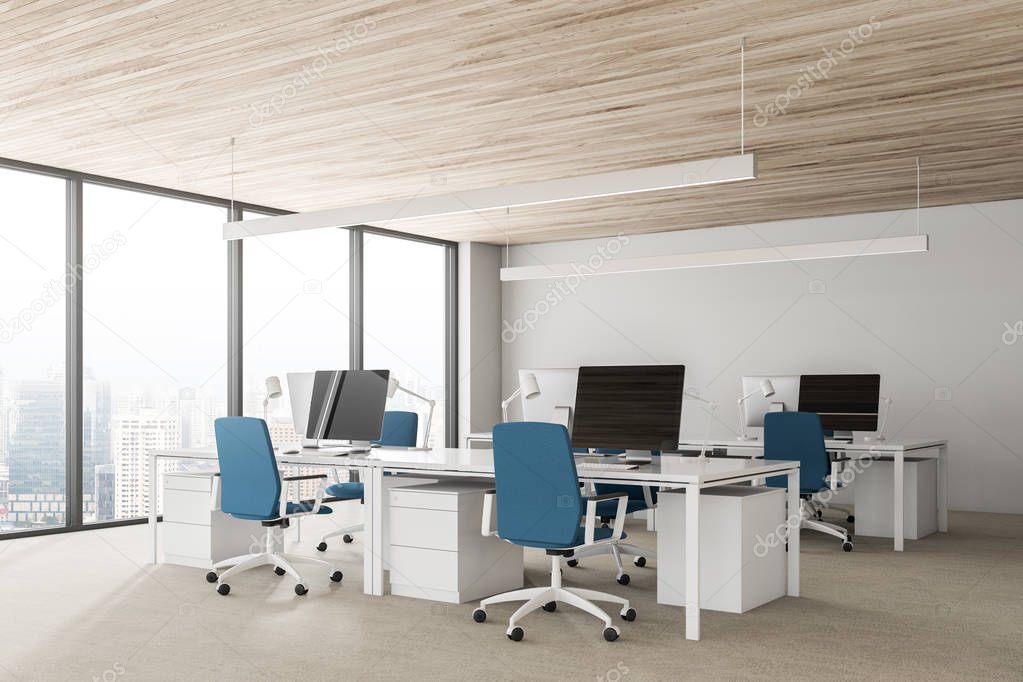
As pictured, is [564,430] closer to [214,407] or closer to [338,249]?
[214,407]

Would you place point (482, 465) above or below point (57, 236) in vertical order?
below

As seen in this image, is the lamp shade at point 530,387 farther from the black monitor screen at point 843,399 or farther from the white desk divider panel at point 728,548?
the black monitor screen at point 843,399

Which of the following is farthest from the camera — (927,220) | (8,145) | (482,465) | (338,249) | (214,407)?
(338,249)

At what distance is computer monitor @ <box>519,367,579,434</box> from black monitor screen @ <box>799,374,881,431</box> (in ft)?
10.4

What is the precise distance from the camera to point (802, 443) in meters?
7.28

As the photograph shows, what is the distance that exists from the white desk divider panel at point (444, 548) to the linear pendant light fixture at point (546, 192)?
1.89 metres

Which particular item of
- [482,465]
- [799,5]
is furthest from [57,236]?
[799,5]

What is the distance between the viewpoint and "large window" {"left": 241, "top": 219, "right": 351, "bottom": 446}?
30.1 feet

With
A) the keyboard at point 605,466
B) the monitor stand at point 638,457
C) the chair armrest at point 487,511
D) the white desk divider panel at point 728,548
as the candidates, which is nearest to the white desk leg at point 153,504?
the chair armrest at point 487,511

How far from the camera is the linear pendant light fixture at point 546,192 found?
5.33 m

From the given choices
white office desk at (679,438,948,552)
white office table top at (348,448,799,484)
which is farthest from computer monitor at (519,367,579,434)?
white office desk at (679,438,948,552)

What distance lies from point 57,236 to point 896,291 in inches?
308

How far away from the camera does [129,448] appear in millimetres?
8234
